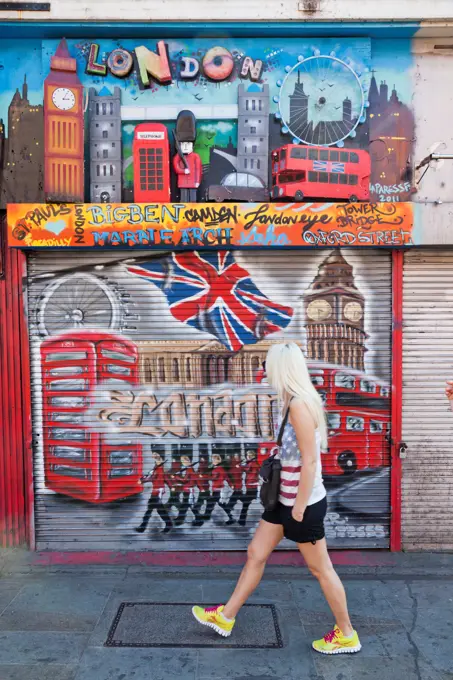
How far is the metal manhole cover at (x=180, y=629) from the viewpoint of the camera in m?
4.20

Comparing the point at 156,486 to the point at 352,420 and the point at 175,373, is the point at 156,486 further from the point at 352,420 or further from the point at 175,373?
the point at 352,420

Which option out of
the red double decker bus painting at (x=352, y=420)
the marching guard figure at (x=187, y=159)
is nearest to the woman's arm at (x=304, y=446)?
the red double decker bus painting at (x=352, y=420)

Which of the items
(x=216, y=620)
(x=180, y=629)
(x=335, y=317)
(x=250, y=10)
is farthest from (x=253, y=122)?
(x=180, y=629)

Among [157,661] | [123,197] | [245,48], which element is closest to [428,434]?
[157,661]

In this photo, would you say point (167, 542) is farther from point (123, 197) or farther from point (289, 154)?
point (289, 154)

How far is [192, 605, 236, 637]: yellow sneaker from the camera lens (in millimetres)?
4227

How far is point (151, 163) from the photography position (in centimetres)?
558

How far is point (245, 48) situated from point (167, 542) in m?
4.70

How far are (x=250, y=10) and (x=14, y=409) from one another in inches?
167

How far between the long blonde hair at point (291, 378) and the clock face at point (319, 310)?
1.83 metres

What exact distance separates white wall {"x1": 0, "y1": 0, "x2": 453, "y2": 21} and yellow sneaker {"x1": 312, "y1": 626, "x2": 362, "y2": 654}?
509 centimetres

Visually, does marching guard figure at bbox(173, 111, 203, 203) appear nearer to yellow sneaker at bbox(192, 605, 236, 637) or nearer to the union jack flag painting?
the union jack flag painting

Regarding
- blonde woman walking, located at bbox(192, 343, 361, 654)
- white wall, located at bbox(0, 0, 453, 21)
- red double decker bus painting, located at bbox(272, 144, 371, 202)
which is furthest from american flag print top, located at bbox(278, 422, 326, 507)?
white wall, located at bbox(0, 0, 453, 21)

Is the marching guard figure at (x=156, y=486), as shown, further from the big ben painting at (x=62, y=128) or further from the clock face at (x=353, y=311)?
the big ben painting at (x=62, y=128)
